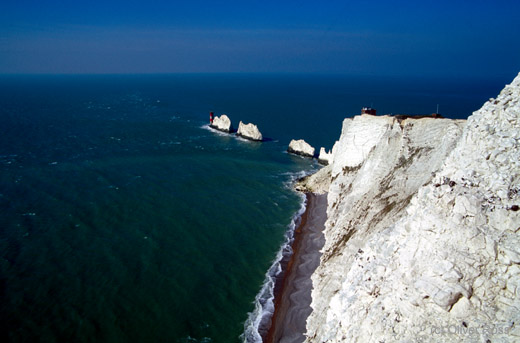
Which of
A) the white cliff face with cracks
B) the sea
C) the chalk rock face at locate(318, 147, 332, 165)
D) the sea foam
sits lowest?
the sea foam

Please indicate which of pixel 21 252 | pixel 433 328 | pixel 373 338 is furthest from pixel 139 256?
pixel 433 328

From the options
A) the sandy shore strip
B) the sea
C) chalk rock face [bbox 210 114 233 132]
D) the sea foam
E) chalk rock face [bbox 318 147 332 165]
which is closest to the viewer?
the sandy shore strip

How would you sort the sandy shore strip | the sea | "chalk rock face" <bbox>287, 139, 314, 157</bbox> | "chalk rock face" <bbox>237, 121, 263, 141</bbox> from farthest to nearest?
"chalk rock face" <bbox>237, 121, 263, 141</bbox>
"chalk rock face" <bbox>287, 139, 314, 157</bbox>
the sea
the sandy shore strip

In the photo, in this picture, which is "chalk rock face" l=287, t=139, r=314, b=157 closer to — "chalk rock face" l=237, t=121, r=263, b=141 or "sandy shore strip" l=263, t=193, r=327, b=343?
"chalk rock face" l=237, t=121, r=263, b=141

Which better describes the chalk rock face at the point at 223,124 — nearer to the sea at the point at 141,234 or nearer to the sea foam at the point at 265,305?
the sea at the point at 141,234

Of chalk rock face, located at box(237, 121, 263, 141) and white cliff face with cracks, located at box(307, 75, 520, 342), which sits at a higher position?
white cliff face with cracks, located at box(307, 75, 520, 342)

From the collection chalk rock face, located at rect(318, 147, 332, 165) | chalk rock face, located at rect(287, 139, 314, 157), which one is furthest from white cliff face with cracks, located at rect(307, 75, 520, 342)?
chalk rock face, located at rect(287, 139, 314, 157)

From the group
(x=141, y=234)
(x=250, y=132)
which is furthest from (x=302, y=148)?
(x=141, y=234)
